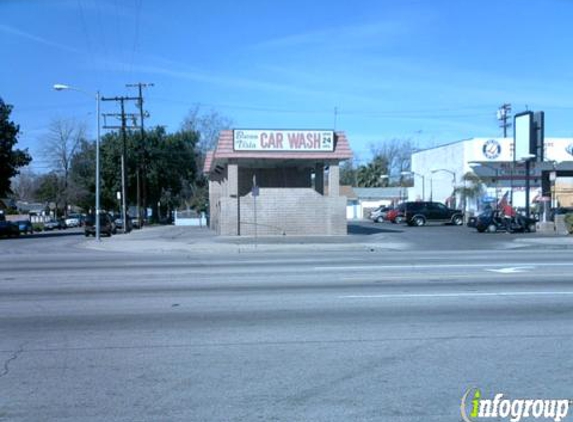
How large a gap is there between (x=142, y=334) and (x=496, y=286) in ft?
24.9

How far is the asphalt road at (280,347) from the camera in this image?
19.7ft

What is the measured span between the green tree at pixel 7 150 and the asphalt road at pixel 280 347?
3731 cm

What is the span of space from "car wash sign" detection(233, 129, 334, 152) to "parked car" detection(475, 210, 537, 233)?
36.4ft

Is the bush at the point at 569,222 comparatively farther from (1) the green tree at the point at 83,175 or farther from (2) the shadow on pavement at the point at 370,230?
(1) the green tree at the point at 83,175

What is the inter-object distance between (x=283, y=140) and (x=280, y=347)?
27205mm

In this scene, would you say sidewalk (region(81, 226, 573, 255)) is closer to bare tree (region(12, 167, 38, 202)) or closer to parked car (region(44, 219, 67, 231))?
parked car (region(44, 219, 67, 231))

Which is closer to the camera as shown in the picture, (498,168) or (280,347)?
(280,347)

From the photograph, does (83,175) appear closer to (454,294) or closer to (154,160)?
(154,160)

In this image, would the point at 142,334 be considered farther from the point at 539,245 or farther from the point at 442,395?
the point at 539,245

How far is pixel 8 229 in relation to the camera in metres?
50.8

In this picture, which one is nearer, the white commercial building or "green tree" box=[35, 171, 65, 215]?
the white commercial building

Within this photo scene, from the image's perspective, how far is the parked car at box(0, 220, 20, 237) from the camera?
50219 millimetres

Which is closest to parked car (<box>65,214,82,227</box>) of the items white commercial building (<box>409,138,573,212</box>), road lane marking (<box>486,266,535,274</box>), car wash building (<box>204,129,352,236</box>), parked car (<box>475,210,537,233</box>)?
white commercial building (<box>409,138,573,212</box>)

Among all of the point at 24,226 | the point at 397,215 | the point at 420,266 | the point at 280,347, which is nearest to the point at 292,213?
the point at 420,266
